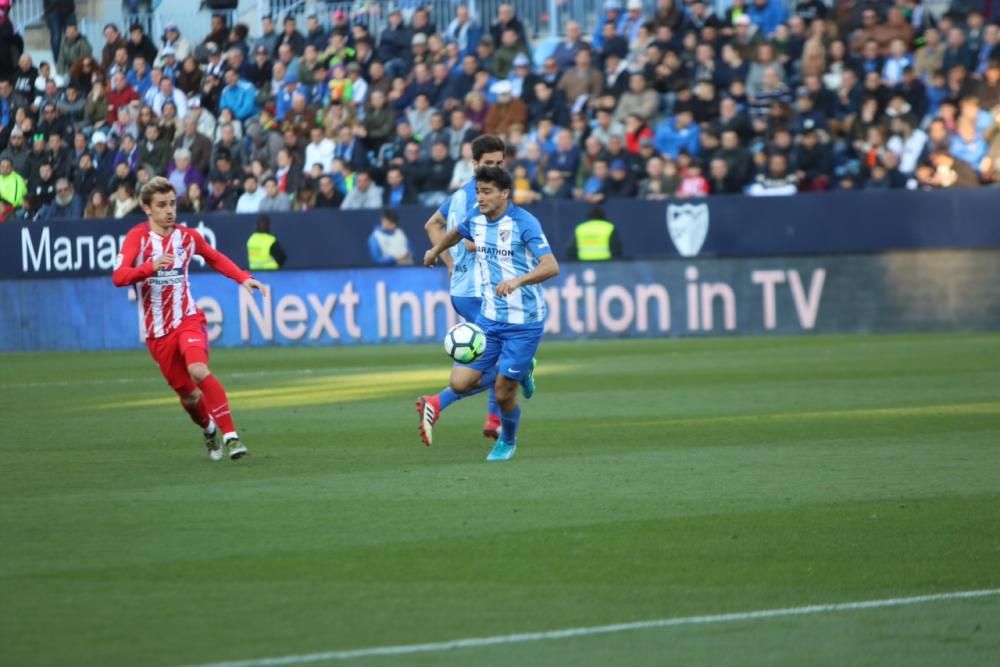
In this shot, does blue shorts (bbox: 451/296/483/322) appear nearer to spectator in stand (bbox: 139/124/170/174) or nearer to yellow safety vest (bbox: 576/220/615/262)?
yellow safety vest (bbox: 576/220/615/262)

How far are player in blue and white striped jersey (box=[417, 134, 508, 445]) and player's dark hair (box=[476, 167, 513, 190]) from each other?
386 millimetres

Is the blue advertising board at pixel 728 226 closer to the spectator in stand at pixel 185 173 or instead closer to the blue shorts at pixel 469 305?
the spectator in stand at pixel 185 173

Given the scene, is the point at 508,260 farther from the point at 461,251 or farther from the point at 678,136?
the point at 678,136

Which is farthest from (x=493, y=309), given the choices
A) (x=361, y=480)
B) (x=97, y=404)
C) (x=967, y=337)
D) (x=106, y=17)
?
(x=106, y=17)

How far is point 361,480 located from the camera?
1021 cm

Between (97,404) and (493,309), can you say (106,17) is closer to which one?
(97,404)

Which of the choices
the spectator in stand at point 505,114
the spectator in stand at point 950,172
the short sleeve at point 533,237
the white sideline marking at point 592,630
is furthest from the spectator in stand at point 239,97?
the white sideline marking at point 592,630

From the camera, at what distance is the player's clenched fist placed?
11.5 meters

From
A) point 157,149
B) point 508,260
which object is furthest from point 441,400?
point 157,149

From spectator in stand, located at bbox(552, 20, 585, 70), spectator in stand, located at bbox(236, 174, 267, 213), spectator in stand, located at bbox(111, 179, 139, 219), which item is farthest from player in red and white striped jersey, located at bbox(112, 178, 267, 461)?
spectator in stand, located at bbox(111, 179, 139, 219)

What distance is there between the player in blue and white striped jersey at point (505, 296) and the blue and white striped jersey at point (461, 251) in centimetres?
99

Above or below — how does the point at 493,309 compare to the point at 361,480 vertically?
above

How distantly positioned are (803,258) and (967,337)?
2.47 metres

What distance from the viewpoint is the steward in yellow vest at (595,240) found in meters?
24.6
